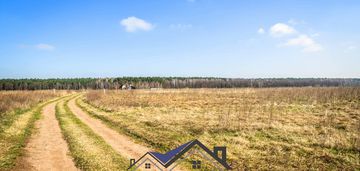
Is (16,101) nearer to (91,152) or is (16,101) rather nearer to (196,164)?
(91,152)

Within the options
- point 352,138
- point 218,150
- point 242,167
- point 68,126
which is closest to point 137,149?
point 218,150

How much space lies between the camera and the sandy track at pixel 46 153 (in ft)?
26.5

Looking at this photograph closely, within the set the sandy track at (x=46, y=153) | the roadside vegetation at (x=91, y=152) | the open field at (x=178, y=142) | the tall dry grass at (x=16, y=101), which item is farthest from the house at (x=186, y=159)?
the tall dry grass at (x=16, y=101)

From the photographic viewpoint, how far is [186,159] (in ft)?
28.3

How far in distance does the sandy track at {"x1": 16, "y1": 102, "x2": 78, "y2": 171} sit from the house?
244 centimetres

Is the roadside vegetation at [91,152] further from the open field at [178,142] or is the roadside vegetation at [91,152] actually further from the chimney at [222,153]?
the chimney at [222,153]

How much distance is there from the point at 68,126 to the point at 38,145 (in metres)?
4.76

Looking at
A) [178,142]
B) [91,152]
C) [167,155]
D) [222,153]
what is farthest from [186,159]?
[91,152]

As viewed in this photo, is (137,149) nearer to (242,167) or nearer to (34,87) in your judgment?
(242,167)

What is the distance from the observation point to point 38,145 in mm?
11039

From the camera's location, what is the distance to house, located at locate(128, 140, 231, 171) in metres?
7.95

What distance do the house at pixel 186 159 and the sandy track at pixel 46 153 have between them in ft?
8.00

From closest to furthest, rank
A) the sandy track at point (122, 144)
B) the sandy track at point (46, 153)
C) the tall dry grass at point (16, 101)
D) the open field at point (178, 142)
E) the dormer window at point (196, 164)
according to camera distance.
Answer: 1. the dormer window at point (196, 164)
2. the sandy track at point (46, 153)
3. the open field at point (178, 142)
4. the sandy track at point (122, 144)
5. the tall dry grass at point (16, 101)

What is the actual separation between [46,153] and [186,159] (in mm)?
5914
